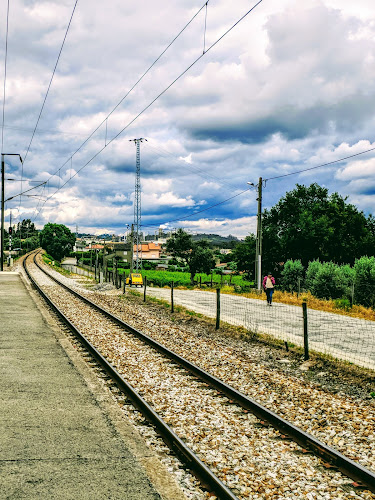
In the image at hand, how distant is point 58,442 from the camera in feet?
18.9

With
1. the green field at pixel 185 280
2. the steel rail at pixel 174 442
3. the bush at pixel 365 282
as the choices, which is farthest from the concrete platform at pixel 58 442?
the green field at pixel 185 280

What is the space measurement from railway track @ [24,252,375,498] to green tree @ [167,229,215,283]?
244ft

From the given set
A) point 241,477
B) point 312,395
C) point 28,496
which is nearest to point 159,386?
point 312,395

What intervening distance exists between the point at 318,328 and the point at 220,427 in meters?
10.8

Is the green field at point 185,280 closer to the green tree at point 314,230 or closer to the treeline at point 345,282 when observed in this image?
the green tree at point 314,230

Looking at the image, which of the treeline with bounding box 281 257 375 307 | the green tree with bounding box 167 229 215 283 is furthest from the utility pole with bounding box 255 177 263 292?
the green tree with bounding box 167 229 215 283

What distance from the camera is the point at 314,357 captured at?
11.1 meters

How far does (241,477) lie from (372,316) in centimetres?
1726

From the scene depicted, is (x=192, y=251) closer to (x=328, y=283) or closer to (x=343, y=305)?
(x=328, y=283)

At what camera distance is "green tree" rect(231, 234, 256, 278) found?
2160 inches

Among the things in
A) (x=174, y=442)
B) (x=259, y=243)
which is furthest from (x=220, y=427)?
(x=259, y=243)

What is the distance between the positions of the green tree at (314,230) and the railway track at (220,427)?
45.3 metres

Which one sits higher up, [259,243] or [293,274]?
[259,243]

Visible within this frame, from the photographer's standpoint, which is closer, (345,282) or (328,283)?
(345,282)
